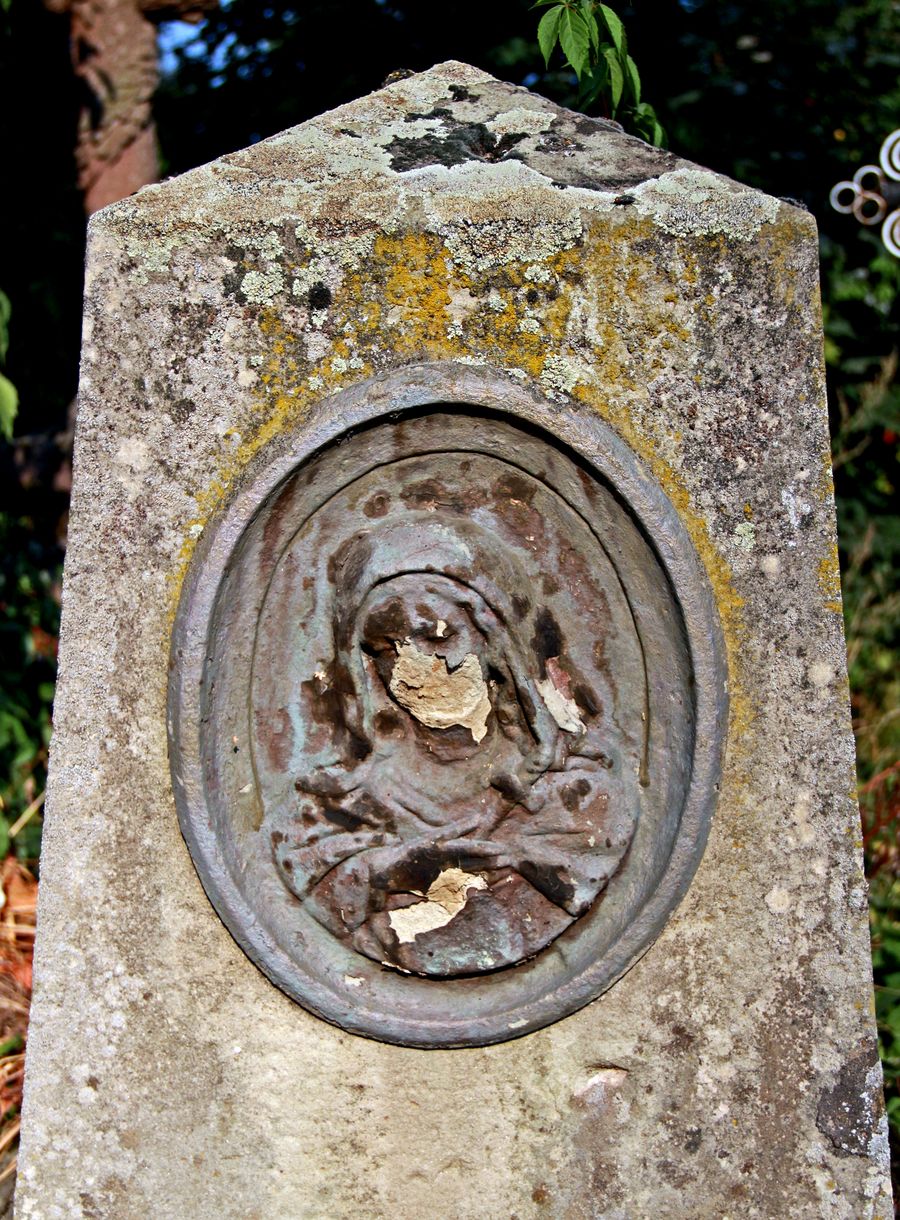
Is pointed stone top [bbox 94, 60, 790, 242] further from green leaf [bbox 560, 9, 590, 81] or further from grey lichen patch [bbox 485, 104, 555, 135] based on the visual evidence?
green leaf [bbox 560, 9, 590, 81]

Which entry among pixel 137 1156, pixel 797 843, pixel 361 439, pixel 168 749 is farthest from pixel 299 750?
pixel 797 843

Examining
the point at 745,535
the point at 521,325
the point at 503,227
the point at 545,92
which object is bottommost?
the point at 745,535

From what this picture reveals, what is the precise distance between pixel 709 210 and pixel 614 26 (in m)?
0.69

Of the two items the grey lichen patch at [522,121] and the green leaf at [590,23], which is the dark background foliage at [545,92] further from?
the grey lichen patch at [522,121]

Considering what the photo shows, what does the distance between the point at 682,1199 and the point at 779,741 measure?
705mm

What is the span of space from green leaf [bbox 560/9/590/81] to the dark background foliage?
1671 mm

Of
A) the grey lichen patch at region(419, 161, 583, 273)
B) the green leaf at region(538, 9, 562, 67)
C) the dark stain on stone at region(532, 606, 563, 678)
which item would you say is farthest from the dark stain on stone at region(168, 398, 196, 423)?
the green leaf at region(538, 9, 562, 67)

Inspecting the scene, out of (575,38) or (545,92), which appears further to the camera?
(545,92)

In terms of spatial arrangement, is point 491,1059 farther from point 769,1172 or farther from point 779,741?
point 779,741

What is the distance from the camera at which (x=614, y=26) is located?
2066 mm

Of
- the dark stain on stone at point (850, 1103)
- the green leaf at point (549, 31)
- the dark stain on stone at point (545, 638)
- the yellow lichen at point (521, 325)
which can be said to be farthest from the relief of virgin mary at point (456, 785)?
the green leaf at point (549, 31)

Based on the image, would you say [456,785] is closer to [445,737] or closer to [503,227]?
[445,737]

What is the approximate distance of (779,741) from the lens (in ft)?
5.40

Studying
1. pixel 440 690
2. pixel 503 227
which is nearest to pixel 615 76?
pixel 503 227
